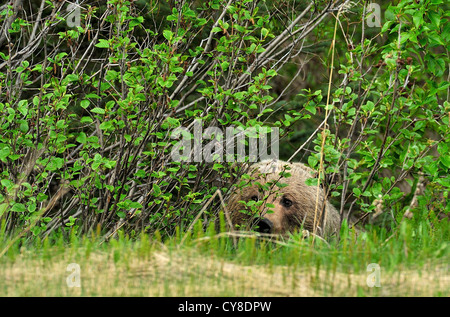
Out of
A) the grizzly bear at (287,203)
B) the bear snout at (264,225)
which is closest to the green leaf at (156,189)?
the bear snout at (264,225)

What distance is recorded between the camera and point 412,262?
3.90 metres

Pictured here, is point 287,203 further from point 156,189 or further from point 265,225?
point 156,189

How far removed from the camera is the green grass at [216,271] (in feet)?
11.5

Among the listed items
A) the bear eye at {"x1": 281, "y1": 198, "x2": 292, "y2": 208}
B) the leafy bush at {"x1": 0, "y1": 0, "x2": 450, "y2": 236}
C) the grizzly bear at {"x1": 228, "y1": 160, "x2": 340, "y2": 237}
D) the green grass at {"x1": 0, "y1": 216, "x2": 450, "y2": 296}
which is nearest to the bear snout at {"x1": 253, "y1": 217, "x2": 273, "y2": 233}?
the grizzly bear at {"x1": 228, "y1": 160, "x2": 340, "y2": 237}

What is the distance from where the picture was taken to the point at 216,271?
3.67 m

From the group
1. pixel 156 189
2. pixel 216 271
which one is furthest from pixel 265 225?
pixel 216 271

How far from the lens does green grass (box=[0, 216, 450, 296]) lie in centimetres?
349

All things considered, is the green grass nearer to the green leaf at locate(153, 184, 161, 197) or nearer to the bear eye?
the green leaf at locate(153, 184, 161, 197)

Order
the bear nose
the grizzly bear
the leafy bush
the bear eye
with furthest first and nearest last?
1. the bear eye
2. the grizzly bear
3. the bear nose
4. the leafy bush

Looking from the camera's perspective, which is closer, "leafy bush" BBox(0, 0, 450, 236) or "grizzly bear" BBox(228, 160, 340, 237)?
"leafy bush" BBox(0, 0, 450, 236)

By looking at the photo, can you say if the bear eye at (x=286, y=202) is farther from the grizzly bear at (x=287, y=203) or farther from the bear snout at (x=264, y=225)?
the bear snout at (x=264, y=225)

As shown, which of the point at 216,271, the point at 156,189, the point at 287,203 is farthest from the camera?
the point at 287,203

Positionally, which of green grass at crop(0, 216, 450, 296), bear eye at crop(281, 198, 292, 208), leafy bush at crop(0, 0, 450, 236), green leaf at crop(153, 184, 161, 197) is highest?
leafy bush at crop(0, 0, 450, 236)

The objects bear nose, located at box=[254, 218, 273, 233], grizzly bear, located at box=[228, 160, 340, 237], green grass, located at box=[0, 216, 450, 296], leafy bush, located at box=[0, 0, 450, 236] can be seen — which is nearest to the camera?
green grass, located at box=[0, 216, 450, 296]
